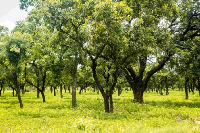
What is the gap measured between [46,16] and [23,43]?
5.24m

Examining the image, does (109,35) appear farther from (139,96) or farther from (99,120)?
(139,96)

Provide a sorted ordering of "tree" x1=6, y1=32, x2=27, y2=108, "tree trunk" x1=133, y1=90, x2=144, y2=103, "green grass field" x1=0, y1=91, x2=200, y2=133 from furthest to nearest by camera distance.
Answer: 1. "tree trunk" x1=133, y1=90, x2=144, y2=103
2. "tree" x1=6, y1=32, x2=27, y2=108
3. "green grass field" x1=0, y1=91, x2=200, y2=133

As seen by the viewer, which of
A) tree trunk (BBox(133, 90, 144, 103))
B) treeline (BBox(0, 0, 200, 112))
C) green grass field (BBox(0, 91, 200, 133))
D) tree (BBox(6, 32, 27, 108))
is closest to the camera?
green grass field (BBox(0, 91, 200, 133))

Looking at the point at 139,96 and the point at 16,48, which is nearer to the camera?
the point at 16,48

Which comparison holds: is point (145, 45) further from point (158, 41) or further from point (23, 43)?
point (23, 43)

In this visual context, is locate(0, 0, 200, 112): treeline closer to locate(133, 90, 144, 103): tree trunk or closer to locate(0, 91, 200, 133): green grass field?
locate(0, 91, 200, 133): green grass field

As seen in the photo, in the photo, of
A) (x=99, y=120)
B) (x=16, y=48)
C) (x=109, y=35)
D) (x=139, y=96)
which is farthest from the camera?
(x=139, y=96)

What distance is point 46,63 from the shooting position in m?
26.2

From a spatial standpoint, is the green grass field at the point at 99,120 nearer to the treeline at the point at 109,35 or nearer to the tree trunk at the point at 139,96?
the treeline at the point at 109,35

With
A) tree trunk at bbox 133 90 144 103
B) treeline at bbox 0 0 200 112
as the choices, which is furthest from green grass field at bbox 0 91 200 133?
tree trunk at bbox 133 90 144 103

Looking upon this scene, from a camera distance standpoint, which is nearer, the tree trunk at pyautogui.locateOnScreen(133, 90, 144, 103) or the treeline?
the treeline

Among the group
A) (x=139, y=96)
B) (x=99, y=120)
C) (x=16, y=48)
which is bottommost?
(x=99, y=120)

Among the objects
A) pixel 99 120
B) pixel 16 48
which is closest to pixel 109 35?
pixel 99 120

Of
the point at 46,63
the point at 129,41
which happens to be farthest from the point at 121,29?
the point at 46,63
